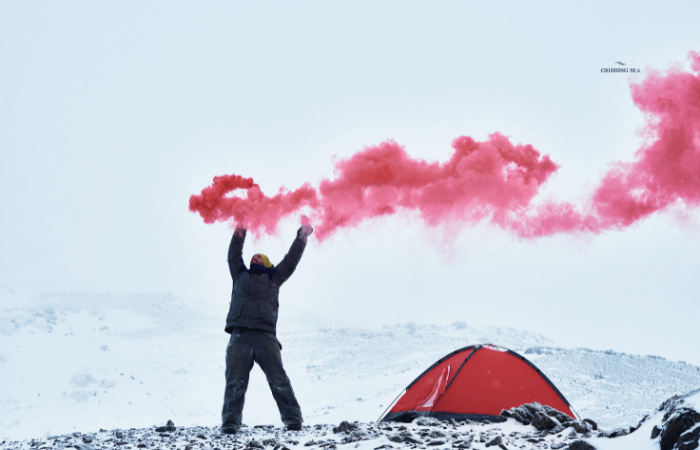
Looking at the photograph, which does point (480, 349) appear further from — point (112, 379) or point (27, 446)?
point (112, 379)

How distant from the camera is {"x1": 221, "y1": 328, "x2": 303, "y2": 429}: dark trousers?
7.80m

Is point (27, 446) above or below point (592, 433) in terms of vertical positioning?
below

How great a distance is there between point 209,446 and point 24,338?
2777 cm

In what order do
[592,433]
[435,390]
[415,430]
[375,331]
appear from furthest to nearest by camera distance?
[375,331], [435,390], [415,430], [592,433]

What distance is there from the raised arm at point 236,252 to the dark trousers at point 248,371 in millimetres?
1006

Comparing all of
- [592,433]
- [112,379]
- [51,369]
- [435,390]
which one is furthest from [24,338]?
[592,433]

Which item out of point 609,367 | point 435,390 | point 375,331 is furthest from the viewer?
point 375,331

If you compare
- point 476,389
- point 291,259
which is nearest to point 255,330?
point 291,259

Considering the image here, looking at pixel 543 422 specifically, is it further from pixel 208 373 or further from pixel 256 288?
pixel 208 373

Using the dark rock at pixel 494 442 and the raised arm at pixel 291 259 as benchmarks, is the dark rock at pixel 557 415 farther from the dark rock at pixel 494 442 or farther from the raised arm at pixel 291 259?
the raised arm at pixel 291 259

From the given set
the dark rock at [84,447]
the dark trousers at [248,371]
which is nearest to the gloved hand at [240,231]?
the dark trousers at [248,371]

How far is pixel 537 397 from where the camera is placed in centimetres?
945

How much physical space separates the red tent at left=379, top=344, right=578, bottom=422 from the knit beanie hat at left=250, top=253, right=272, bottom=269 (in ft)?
11.3

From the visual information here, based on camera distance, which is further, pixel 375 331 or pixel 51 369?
Answer: pixel 375 331
